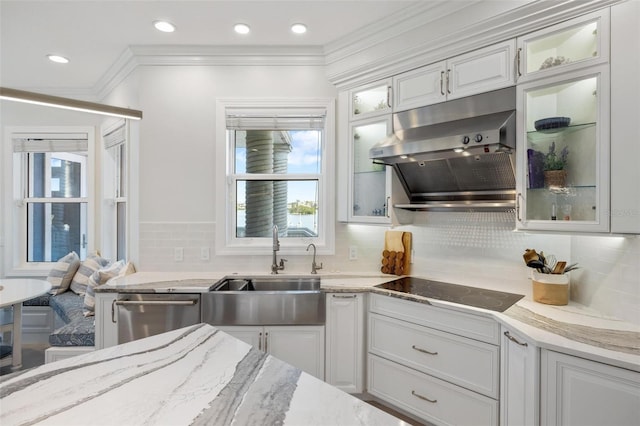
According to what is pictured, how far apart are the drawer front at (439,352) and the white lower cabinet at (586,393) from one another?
0.33m

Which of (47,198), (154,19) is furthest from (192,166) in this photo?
(47,198)

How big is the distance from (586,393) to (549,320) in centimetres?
40

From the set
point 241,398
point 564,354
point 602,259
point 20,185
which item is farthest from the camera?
point 20,185

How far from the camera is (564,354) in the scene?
55.8 inches

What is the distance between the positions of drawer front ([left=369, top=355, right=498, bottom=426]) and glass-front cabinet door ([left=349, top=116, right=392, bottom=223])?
1.09 m

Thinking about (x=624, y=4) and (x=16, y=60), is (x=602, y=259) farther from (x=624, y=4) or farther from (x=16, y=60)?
(x=16, y=60)

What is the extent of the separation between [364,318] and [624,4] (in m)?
2.29

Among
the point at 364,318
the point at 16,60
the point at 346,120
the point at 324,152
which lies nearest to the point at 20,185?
the point at 16,60

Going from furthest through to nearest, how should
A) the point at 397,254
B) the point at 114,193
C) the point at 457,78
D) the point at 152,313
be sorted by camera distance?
the point at 114,193 → the point at 397,254 → the point at 152,313 → the point at 457,78

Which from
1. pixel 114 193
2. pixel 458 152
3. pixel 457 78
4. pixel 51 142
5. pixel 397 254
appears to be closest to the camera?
pixel 458 152

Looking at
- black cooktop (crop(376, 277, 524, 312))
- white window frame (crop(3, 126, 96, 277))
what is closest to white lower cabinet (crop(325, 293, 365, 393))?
black cooktop (crop(376, 277, 524, 312))

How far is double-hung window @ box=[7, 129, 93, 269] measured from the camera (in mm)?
3809

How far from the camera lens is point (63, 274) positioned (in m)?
3.45

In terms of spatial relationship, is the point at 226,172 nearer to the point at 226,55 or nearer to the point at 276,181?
the point at 276,181
